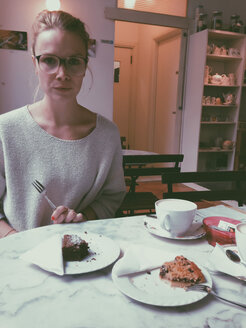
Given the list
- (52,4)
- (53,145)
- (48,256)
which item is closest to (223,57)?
(52,4)

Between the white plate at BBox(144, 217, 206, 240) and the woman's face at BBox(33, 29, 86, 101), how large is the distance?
528 mm

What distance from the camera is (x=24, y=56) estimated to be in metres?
3.75

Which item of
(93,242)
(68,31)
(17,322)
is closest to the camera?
(17,322)

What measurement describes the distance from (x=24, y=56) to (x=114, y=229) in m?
3.60

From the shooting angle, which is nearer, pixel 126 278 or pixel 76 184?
pixel 126 278

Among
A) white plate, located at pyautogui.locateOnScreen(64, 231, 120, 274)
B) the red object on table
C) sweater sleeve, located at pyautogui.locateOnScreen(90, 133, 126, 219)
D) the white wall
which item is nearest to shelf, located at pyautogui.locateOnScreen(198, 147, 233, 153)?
the white wall

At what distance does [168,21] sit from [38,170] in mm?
4023

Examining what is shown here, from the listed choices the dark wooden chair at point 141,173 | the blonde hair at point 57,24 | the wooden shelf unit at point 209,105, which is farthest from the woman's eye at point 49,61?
the wooden shelf unit at point 209,105

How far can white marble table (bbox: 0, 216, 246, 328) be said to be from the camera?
442 millimetres

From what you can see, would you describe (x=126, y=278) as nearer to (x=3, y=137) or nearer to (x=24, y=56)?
(x=3, y=137)

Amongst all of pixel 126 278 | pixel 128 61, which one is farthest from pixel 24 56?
pixel 126 278

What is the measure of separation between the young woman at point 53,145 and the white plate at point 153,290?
41cm

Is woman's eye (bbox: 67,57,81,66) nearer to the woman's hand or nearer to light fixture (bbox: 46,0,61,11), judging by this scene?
the woman's hand

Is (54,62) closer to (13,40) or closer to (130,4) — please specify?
(13,40)
